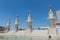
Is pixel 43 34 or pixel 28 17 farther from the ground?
pixel 28 17

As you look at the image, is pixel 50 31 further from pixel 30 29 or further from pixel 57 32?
pixel 30 29

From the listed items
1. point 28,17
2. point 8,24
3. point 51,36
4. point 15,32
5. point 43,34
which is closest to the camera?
point 51,36

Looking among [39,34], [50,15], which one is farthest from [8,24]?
[50,15]

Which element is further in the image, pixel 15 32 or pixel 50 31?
pixel 15 32

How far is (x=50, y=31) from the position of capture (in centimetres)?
2188

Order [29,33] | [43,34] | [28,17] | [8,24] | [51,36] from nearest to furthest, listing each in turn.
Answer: [51,36] → [43,34] → [29,33] → [28,17] → [8,24]

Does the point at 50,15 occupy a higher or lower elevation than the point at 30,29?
higher

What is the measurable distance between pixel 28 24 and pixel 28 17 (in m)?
1.98

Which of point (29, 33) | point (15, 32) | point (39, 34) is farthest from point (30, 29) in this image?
point (15, 32)

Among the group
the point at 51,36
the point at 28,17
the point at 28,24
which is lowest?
the point at 51,36

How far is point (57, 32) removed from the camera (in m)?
21.8

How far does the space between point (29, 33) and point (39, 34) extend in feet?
9.20

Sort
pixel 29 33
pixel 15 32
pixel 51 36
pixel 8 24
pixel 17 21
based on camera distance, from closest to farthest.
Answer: pixel 51 36, pixel 29 33, pixel 15 32, pixel 17 21, pixel 8 24

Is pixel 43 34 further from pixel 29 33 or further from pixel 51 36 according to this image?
pixel 29 33
